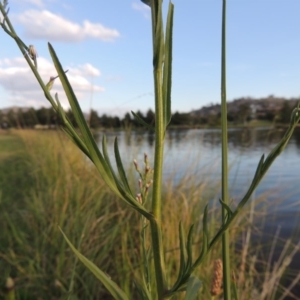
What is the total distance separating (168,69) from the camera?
11.7 inches

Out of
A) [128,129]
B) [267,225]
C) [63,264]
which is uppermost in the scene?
[128,129]

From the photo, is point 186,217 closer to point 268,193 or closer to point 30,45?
point 268,193

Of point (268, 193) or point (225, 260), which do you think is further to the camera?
point (268, 193)

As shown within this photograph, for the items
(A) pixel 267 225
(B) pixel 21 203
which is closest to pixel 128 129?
(B) pixel 21 203

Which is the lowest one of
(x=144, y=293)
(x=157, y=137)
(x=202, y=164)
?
(x=202, y=164)

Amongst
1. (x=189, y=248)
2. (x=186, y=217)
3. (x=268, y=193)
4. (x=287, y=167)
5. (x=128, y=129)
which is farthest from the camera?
(x=287, y=167)

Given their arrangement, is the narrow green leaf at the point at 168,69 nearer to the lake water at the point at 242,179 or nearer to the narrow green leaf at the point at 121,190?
the narrow green leaf at the point at 121,190

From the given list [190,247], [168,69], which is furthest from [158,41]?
[190,247]

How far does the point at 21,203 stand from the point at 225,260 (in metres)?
3.57

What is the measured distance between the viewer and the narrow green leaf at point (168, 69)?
296mm

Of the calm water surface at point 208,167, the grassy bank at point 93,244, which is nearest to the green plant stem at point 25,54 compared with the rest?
the grassy bank at point 93,244

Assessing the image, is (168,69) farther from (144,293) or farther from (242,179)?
(242,179)

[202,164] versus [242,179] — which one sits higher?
[202,164]

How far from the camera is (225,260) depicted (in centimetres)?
35
